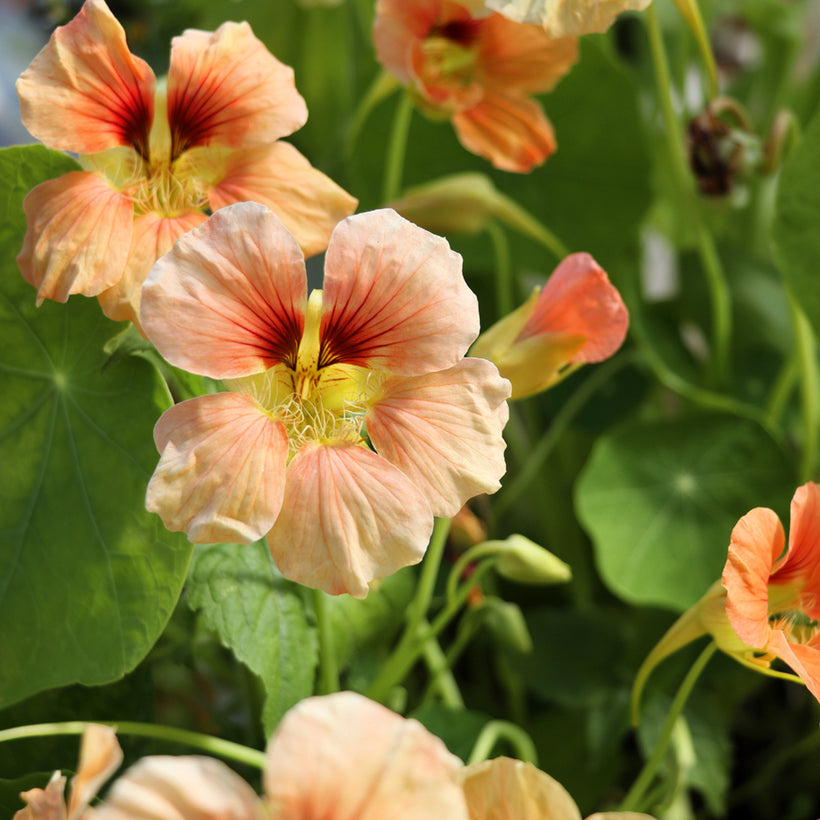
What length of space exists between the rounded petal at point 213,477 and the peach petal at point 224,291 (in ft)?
0.07

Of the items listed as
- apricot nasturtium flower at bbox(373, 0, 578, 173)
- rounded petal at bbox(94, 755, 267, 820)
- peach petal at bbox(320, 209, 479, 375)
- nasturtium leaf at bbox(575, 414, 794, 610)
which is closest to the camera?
rounded petal at bbox(94, 755, 267, 820)

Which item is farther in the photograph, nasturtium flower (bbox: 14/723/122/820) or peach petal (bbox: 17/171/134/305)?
peach petal (bbox: 17/171/134/305)

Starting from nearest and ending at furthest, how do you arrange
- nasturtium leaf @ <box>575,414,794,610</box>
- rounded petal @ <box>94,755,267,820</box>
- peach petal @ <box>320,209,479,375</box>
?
rounded petal @ <box>94,755,267,820</box>, peach petal @ <box>320,209,479,375</box>, nasturtium leaf @ <box>575,414,794,610</box>

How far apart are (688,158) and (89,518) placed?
0.50 meters

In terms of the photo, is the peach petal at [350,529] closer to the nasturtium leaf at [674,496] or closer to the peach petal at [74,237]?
the peach petal at [74,237]

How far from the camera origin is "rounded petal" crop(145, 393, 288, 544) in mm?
343

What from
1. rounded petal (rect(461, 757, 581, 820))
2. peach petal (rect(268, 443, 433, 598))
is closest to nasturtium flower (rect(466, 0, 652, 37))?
peach petal (rect(268, 443, 433, 598))

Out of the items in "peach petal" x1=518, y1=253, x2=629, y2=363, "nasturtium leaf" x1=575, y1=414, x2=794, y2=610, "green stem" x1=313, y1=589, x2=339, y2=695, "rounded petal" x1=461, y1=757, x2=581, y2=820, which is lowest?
"nasturtium leaf" x1=575, y1=414, x2=794, y2=610

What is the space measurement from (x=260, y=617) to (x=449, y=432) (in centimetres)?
15

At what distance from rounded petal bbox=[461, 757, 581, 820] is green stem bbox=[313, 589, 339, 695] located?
0.44 ft

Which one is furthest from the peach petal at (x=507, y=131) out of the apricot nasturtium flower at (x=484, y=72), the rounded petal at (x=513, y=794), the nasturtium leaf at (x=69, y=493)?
the rounded petal at (x=513, y=794)

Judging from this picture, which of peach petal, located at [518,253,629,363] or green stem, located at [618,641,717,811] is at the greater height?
peach petal, located at [518,253,629,363]

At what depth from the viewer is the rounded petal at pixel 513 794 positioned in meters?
0.34

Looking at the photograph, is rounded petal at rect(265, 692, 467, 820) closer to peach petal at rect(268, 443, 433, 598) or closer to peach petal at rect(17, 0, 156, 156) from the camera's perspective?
peach petal at rect(268, 443, 433, 598)
